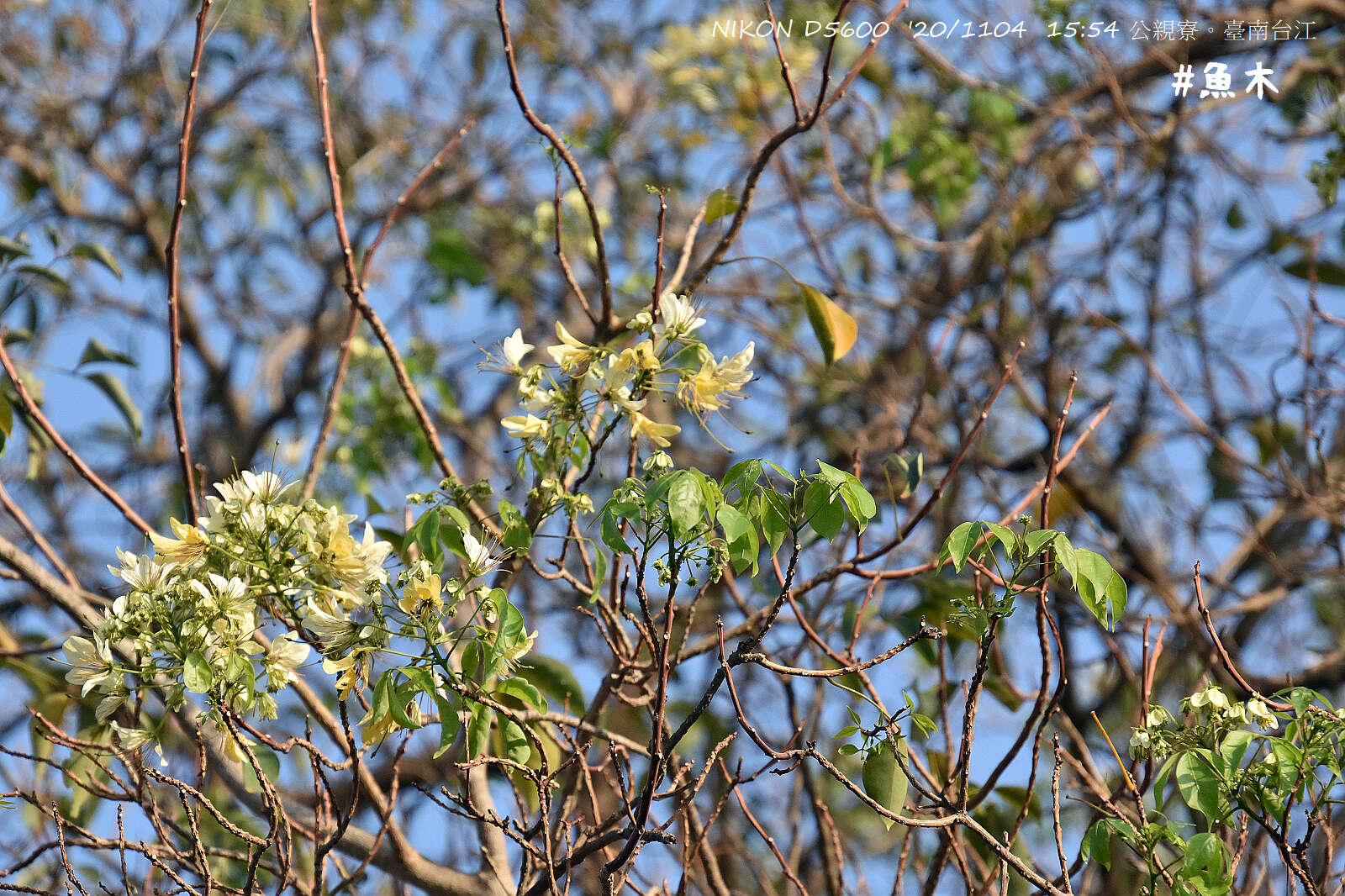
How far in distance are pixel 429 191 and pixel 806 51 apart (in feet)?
4.71

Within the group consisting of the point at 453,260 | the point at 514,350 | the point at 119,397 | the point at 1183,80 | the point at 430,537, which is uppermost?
the point at 1183,80

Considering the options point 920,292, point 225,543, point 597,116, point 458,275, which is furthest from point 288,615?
point 597,116

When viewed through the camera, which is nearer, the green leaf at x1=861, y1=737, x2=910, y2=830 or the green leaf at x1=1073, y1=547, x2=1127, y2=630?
the green leaf at x1=1073, y1=547, x2=1127, y2=630

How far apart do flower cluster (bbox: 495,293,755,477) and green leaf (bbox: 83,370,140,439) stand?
1.05m

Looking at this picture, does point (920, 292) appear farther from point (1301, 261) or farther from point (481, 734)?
point (481, 734)

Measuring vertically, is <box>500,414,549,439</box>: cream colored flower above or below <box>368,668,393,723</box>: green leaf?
above

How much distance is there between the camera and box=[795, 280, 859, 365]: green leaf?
186 cm

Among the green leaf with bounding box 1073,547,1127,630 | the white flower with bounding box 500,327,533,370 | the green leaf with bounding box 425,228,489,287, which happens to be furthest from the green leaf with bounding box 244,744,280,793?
the green leaf with bounding box 425,228,489,287

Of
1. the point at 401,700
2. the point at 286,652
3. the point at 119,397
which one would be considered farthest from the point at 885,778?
the point at 119,397

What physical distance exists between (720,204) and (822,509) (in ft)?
2.63

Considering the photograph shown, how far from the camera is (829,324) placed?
187 centimetres

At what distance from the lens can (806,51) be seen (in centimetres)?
384

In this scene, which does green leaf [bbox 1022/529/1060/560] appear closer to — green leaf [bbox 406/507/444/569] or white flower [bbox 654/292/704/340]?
white flower [bbox 654/292/704/340]

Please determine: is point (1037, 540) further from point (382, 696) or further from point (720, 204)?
point (720, 204)
